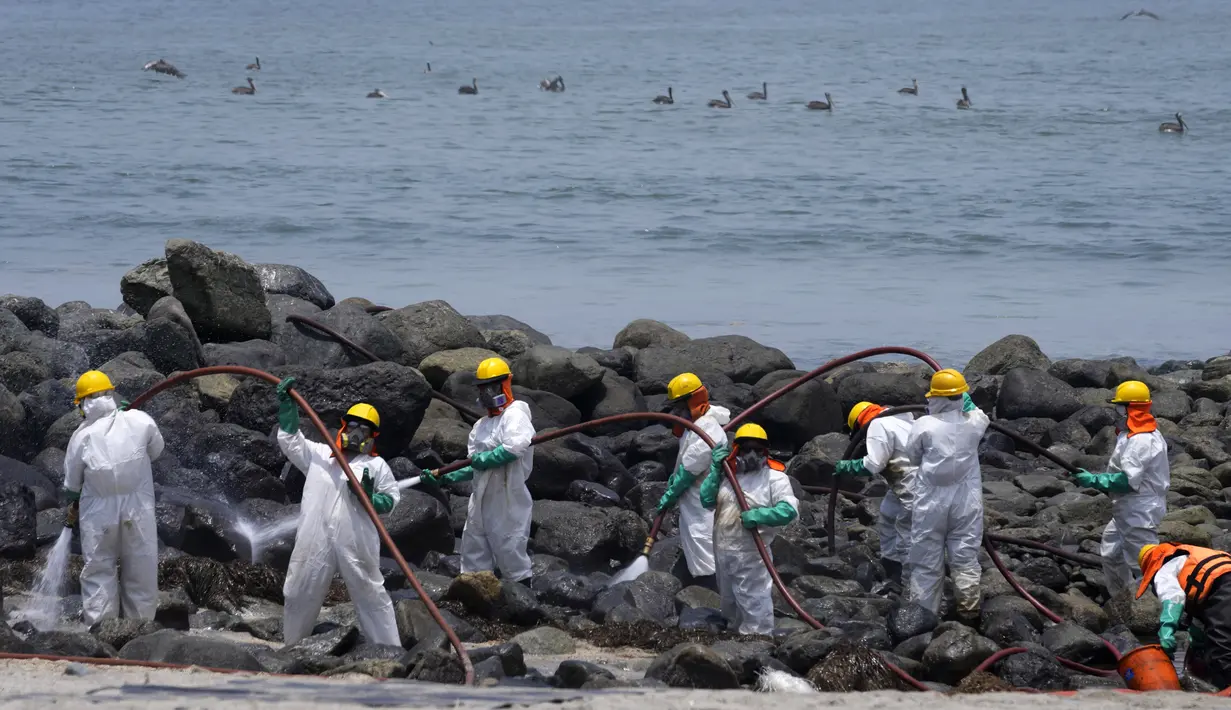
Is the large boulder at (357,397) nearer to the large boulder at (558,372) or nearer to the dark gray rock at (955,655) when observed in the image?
the large boulder at (558,372)

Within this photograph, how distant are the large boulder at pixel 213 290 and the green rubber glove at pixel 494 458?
6493 millimetres

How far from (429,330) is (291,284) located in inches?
110

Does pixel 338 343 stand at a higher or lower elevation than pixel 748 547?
lower

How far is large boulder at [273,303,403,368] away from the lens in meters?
18.1

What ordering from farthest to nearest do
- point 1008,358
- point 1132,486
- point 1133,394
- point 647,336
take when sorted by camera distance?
point 1008,358
point 647,336
point 1133,394
point 1132,486

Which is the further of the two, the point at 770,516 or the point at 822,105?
the point at 822,105

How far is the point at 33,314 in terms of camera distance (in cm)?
1916

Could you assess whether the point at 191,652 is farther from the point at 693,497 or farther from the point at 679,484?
the point at 693,497

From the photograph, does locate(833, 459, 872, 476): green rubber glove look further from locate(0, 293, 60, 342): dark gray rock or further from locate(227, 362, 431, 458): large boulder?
locate(0, 293, 60, 342): dark gray rock

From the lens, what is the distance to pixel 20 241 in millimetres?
33531

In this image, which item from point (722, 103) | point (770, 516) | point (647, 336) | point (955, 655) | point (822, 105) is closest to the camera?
point (955, 655)

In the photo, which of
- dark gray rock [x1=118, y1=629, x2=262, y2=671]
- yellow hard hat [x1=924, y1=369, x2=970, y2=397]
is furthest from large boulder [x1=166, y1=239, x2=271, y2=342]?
yellow hard hat [x1=924, y1=369, x2=970, y2=397]

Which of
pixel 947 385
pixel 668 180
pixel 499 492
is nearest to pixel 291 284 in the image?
pixel 499 492

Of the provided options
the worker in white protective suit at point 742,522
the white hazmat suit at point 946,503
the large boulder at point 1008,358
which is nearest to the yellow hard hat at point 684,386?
the worker in white protective suit at point 742,522
